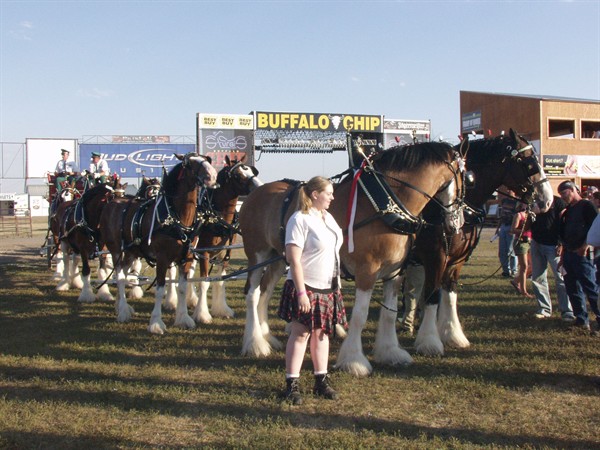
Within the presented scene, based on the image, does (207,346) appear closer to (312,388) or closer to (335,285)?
(312,388)

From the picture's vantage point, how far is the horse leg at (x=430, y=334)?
6590mm

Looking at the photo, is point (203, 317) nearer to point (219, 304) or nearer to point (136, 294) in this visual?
point (219, 304)

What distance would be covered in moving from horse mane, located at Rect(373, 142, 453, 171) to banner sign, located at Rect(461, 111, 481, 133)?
40.3m

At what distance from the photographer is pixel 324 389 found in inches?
200

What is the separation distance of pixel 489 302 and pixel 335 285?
6003 mm

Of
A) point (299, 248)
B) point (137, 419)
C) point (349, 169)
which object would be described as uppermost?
point (349, 169)

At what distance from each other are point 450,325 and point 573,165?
35944mm

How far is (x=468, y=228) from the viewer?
271 inches

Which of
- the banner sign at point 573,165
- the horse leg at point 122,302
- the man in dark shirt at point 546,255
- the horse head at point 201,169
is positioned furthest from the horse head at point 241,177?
the banner sign at point 573,165

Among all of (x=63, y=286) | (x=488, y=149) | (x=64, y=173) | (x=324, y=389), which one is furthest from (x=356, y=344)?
(x=64, y=173)

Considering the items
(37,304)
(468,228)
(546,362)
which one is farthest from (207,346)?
(37,304)

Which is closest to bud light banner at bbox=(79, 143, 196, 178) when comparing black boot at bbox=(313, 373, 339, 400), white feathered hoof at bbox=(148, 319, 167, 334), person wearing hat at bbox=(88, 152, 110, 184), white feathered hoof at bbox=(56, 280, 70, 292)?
person wearing hat at bbox=(88, 152, 110, 184)

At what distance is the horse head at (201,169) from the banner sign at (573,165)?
3489 centimetres

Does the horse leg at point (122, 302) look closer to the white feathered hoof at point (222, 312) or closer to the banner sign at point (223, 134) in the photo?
the white feathered hoof at point (222, 312)
